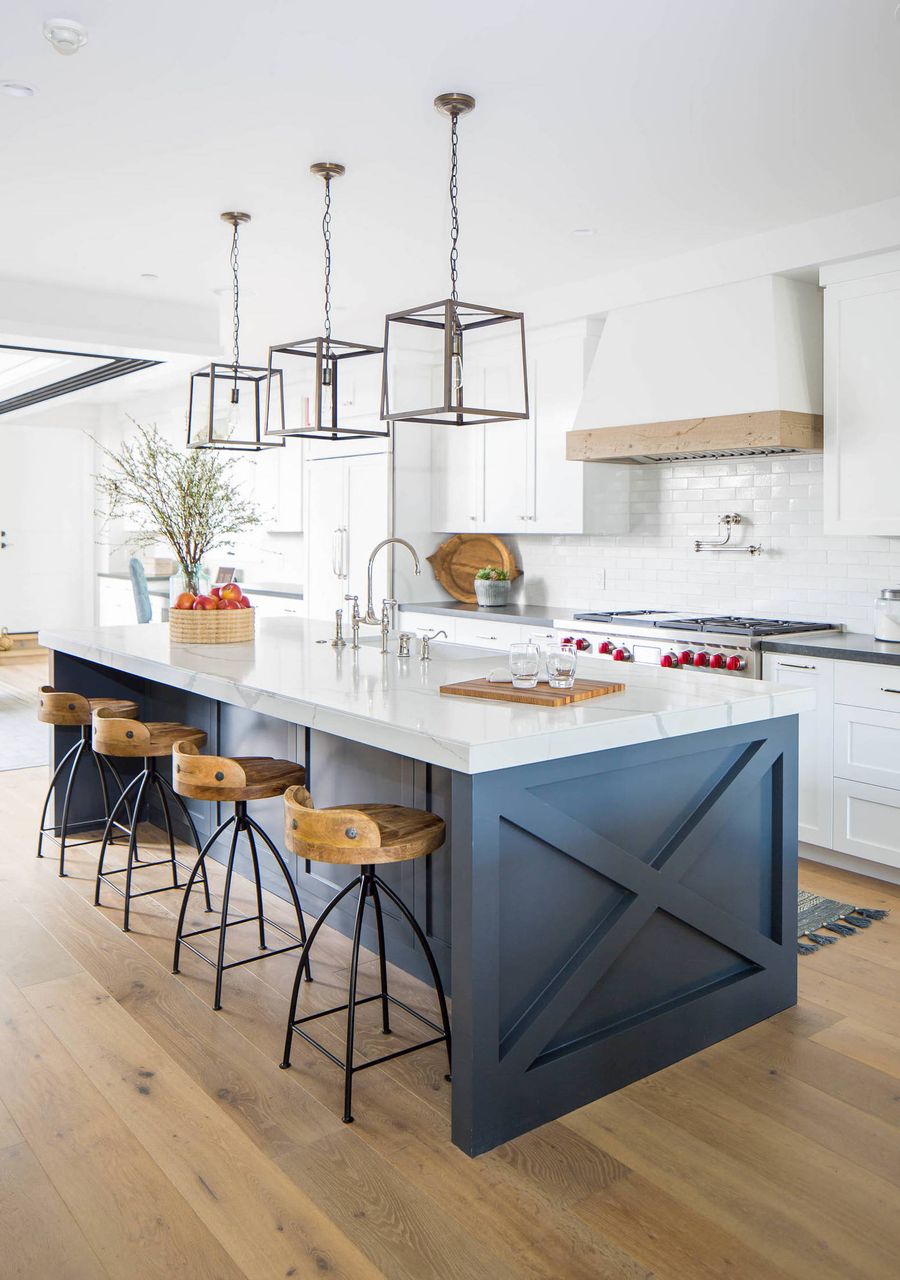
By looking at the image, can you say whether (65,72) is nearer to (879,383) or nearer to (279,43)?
(279,43)

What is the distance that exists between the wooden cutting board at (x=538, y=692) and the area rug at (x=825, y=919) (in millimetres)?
1318

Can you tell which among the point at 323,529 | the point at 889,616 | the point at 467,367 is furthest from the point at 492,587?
the point at 889,616

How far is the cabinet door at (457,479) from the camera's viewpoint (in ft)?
21.1

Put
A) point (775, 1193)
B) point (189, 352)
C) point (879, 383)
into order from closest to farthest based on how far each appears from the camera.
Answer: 1. point (775, 1193)
2. point (879, 383)
3. point (189, 352)

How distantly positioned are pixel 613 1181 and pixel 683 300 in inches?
160

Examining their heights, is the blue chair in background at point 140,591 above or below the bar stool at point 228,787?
above

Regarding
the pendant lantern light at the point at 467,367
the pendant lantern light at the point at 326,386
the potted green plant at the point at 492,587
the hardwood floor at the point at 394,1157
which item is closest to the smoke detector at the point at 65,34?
the pendant lantern light at the point at 326,386

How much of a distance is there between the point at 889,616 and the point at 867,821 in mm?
885

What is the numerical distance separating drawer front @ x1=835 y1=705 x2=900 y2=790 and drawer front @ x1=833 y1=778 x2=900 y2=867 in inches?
1.7

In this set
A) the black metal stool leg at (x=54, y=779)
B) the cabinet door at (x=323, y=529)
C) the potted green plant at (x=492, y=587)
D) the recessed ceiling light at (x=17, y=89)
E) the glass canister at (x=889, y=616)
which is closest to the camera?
the recessed ceiling light at (x=17, y=89)

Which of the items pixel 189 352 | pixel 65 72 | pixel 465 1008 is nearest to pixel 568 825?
pixel 465 1008

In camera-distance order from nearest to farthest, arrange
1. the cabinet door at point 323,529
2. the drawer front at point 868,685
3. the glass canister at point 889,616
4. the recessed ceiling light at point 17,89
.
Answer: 1. the recessed ceiling light at point 17,89
2. the drawer front at point 868,685
3. the glass canister at point 889,616
4. the cabinet door at point 323,529

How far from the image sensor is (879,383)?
4.29 metres

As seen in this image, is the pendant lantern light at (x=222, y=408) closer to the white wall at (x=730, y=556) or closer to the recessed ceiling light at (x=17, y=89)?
the recessed ceiling light at (x=17, y=89)
